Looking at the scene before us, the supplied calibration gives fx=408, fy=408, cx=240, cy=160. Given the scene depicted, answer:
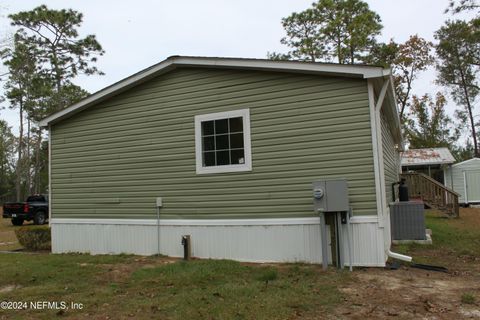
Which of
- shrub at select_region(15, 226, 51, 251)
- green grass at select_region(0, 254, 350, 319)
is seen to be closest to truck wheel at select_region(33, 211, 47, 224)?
shrub at select_region(15, 226, 51, 251)

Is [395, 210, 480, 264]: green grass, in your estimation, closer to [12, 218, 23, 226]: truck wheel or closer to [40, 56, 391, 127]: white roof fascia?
[40, 56, 391, 127]: white roof fascia

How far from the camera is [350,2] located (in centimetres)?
2355

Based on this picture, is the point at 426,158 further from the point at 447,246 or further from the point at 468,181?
the point at 447,246

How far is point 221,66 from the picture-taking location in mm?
7434

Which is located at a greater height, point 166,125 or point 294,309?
point 166,125

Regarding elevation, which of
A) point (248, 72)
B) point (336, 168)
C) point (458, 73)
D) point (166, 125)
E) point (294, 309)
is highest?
point (458, 73)

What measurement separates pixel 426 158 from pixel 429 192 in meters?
8.14

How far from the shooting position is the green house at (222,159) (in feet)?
21.1

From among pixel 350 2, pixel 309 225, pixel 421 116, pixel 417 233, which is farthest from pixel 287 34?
pixel 309 225

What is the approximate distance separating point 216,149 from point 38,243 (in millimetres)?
5285

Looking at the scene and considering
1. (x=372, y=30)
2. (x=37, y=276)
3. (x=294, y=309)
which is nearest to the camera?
(x=294, y=309)

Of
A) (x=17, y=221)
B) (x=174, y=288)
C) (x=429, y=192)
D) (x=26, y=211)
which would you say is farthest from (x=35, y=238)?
(x=429, y=192)

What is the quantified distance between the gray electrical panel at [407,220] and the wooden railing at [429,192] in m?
5.86

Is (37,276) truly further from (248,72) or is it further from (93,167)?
(248,72)
